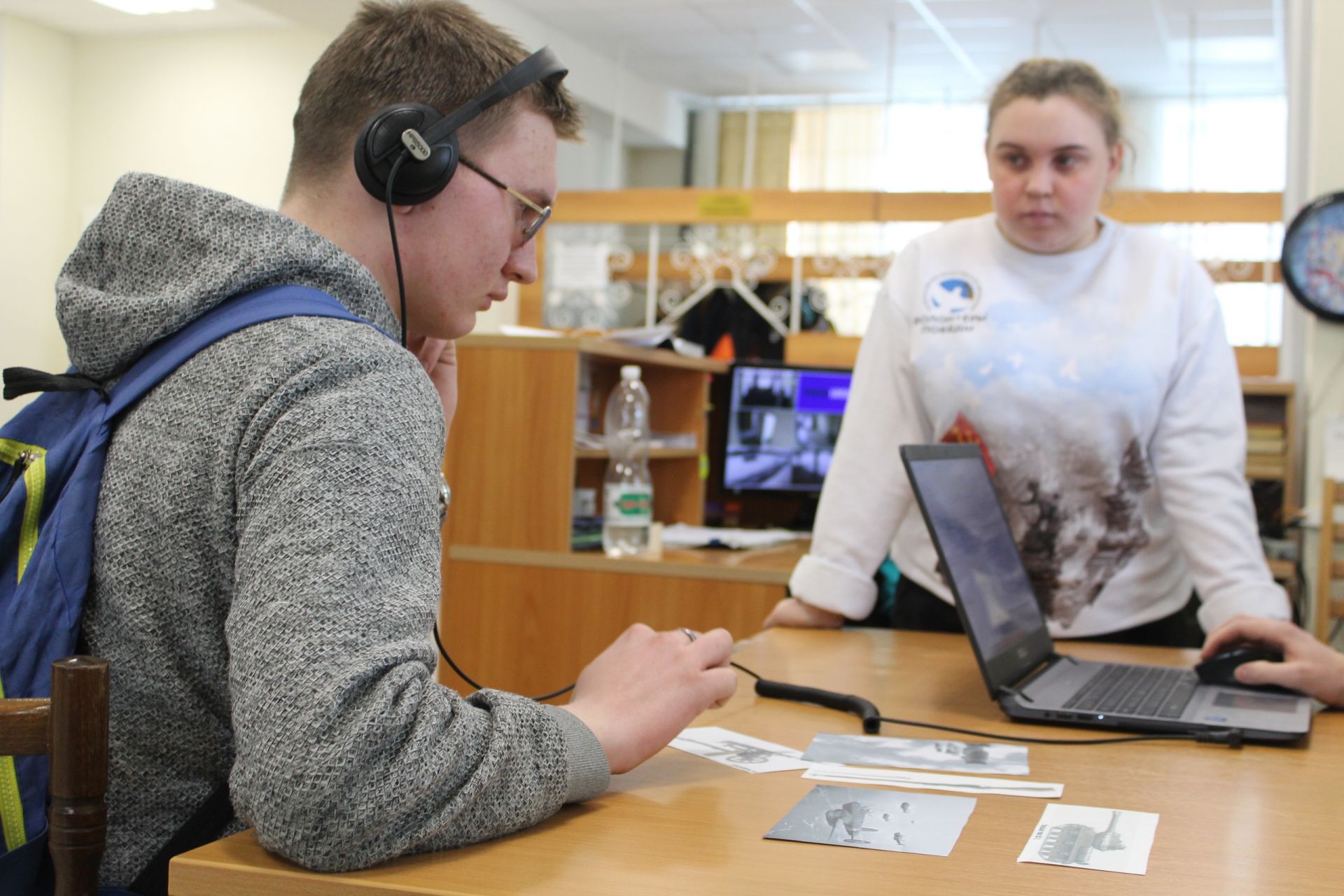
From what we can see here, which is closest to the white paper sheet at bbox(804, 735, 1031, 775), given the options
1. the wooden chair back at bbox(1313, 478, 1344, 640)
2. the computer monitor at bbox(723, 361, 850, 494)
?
the wooden chair back at bbox(1313, 478, 1344, 640)

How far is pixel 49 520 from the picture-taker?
830 millimetres

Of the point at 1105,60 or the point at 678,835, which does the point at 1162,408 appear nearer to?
the point at 678,835

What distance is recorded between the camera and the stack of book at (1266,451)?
Result: 140 inches

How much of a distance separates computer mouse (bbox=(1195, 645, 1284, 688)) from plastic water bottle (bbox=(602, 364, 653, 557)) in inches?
60.0

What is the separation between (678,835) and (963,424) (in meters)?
1.04

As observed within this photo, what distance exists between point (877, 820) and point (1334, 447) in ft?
9.48

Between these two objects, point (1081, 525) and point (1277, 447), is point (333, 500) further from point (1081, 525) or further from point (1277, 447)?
point (1277, 447)

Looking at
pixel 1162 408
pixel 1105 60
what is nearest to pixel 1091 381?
pixel 1162 408

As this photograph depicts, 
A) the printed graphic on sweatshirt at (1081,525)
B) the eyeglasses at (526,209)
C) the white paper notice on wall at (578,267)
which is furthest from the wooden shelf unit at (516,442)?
the white paper notice on wall at (578,267)

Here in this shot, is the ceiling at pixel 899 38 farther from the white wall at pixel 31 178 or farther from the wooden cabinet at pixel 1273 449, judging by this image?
the wooden cabinet at pixel 1273 449

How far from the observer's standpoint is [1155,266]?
70.7 inches

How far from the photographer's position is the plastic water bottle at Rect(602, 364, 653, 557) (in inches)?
113

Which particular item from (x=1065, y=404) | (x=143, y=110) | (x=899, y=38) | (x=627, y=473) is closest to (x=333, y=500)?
(x=1065, y=404)

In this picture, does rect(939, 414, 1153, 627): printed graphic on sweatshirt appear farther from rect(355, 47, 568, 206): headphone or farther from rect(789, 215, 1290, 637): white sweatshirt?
rect(355, 47, 568, 206): headphone
